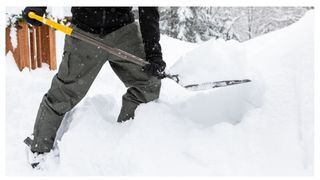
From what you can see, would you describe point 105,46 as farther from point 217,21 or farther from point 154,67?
point 217,21

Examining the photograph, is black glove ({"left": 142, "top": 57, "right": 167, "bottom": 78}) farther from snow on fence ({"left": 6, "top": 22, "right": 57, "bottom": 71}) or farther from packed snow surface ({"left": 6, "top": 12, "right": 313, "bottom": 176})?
snow on fence ({"left": 6, "top": 22, "right": 57, "bottom": 71})

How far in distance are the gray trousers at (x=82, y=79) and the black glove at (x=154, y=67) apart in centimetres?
15

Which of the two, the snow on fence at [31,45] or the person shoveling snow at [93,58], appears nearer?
the person shoveling snow at [93,58]

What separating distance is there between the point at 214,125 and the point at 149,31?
0.91m

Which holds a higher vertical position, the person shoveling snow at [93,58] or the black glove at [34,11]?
the black glove at [34,11]

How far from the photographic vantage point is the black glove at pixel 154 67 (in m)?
3.24

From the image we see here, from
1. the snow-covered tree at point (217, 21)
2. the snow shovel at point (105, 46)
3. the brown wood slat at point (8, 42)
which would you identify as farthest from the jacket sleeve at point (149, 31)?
the snow-covered tree at point (217, 21)

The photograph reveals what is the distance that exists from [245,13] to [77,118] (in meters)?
19.2

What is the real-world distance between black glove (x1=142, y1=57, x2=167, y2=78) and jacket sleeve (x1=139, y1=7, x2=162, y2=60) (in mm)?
32

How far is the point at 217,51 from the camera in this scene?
3.60 meters

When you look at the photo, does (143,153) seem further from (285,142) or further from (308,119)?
(308,119)

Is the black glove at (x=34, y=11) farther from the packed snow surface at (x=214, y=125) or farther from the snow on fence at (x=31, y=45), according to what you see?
the snow on fence at (x=31, y=45)

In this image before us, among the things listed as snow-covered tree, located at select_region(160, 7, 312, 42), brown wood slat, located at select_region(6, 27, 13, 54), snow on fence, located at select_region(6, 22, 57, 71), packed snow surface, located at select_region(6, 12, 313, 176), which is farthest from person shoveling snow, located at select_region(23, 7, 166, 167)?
snow-covered tree, located at select_region(160, 7, 312, 42)

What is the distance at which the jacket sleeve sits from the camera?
326 cm
